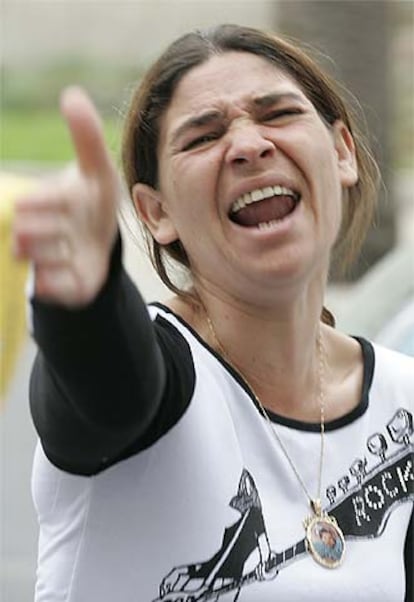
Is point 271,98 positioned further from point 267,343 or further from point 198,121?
point 267,343

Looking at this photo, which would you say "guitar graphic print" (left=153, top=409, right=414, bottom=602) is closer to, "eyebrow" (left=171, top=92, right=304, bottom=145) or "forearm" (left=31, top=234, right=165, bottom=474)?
"forearm" (left=31, top=234, right=165, bottom=474)

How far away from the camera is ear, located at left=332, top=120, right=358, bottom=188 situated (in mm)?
2324

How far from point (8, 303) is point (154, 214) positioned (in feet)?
8.21

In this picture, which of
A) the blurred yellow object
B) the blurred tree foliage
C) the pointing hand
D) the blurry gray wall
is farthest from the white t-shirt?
the blurred tree foliage

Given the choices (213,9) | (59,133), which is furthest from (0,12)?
(213,9)

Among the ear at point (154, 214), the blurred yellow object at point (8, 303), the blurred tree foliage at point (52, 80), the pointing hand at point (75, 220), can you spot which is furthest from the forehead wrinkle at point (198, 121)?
the blurred tree foliage at point (52, 80)

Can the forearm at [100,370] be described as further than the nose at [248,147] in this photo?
No

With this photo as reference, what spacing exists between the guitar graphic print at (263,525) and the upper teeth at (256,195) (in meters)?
0.35

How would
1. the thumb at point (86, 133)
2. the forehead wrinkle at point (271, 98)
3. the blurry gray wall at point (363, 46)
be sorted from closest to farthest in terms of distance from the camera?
the thumb at point (86, 133) → the forehead wrinkle at point (271, 98) → the blurry gray wall at point (363, 46)

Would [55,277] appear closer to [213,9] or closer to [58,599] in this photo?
[58,599]

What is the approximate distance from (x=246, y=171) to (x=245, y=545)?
0.49m

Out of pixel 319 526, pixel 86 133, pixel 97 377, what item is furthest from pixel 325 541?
pixel 86 133

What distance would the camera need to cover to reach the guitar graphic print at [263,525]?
6.29 ft

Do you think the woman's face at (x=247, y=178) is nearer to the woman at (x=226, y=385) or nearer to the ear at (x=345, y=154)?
the woman at (x=226, y=385)
